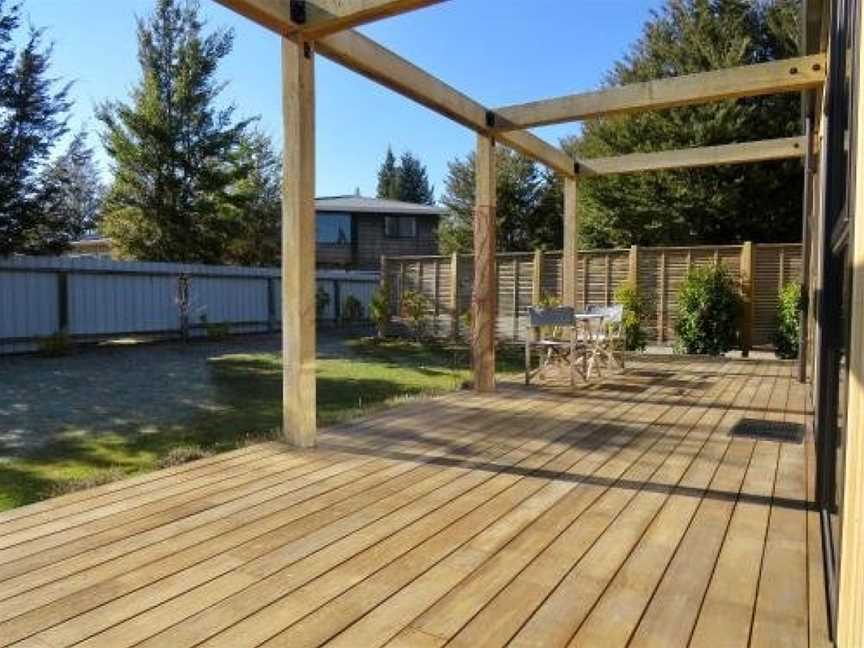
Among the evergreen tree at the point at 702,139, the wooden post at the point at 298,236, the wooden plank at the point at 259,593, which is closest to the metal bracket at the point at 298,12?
the wooden post at the point at 298,236

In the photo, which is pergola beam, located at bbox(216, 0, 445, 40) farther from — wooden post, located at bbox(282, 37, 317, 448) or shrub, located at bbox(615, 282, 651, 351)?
shrub, located at bbox(615, 282, 651, 351)

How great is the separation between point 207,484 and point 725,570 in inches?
88.3

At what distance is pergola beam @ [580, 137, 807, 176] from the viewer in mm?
7320

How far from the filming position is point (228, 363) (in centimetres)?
966

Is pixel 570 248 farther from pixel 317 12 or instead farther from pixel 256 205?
pixel 256 205

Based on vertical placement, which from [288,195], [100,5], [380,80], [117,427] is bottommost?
[117,427]

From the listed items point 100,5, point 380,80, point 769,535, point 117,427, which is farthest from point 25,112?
point 769,535

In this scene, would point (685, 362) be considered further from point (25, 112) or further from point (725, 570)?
point (25, 112)

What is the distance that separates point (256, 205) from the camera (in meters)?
19.8

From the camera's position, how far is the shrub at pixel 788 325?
28.9ft

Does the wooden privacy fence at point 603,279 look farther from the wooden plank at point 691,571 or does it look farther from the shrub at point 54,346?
the wooden plank at point 691,571

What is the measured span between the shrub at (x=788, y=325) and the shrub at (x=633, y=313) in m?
1.80

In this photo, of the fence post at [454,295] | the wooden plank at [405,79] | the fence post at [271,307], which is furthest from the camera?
the fence post at [271,307]

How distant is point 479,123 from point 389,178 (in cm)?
4467
